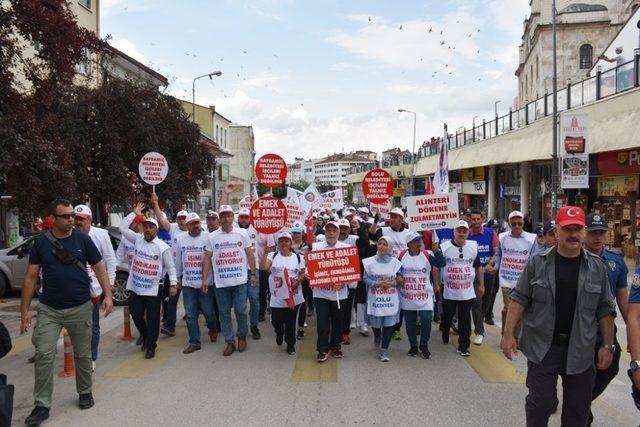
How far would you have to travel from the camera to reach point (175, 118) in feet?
63.2

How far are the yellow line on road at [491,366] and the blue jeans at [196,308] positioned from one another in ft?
11.4

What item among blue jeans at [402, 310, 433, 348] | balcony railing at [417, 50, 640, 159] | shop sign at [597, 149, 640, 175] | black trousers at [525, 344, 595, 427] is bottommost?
blue jeans at [402, 310, 433, 348]

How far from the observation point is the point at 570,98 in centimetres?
2059

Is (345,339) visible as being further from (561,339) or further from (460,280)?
(561,339)

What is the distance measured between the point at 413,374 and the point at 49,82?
24.7ft

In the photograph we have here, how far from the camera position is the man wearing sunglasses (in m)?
5.27

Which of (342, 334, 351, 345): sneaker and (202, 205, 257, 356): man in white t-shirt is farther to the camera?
(342, 334, 351, 345): sneaker

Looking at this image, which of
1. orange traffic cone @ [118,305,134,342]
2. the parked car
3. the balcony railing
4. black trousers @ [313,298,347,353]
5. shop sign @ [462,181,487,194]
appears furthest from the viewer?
shop sign @ [462,181,487,194]

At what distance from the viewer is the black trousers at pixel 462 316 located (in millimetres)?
7559

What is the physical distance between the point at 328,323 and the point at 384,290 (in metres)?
0.83

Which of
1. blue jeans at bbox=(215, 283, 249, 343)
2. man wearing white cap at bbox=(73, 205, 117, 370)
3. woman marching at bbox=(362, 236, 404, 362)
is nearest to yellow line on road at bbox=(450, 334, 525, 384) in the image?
woman marching at bbox=(362, 236, 404, 362)

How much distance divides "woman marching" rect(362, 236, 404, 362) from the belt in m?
3.47

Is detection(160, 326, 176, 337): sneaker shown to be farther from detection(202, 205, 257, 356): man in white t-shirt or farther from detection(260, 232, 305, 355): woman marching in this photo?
detection(260, 232, 305, 355): woman marching

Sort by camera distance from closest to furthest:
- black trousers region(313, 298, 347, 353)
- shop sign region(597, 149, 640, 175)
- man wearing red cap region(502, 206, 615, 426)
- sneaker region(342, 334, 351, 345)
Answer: man wearing red cap region(502, 206, 615, 426), black trousers region(313, 298, 347, 353), sneaker region(342, 334, 351, 345), shop sign region(597, 149, 640, 175)
